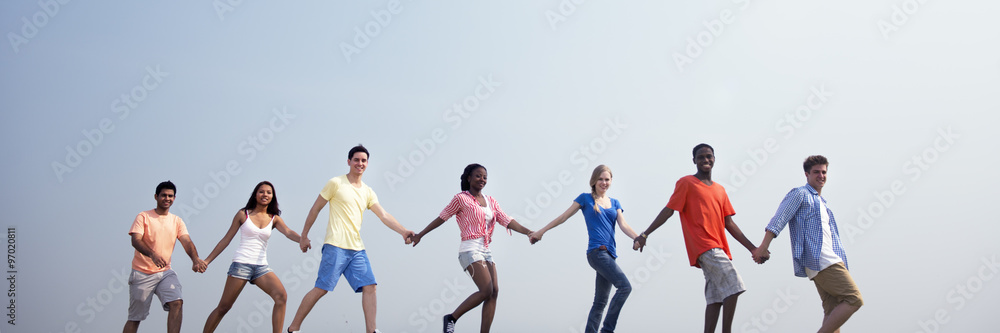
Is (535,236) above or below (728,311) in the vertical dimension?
above

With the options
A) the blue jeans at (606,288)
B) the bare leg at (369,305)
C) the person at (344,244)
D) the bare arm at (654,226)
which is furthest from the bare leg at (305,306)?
the bare arm at (654,226)

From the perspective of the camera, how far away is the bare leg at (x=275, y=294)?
26.3 feet

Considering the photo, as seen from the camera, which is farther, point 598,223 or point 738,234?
point 598,223

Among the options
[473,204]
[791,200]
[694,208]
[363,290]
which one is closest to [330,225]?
[363,290]

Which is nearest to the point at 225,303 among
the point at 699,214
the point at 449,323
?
the point at 449,323

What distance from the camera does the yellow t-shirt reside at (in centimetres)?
805

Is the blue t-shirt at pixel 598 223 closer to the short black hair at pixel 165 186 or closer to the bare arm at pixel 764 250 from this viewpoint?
the bare arm at pixel 764 250

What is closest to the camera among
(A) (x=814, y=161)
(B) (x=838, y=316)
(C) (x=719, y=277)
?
(B) (x=838, y=316)

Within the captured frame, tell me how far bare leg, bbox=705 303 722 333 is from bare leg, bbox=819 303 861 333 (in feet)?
3.23

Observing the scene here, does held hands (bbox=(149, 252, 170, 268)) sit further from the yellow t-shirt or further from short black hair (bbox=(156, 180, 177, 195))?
the yellow t-shirt

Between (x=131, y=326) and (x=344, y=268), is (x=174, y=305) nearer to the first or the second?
(x=131, y=326)

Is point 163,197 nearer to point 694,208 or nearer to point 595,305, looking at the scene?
point 595,305

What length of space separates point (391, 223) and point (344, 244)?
31.3 inches

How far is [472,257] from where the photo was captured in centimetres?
809
